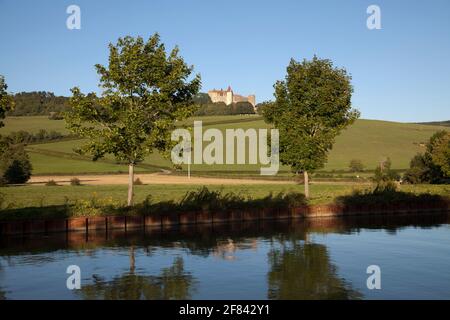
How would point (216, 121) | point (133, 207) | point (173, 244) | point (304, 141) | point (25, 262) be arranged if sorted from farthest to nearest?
point (216, 121) < point (304, 141) < point (133, 207) < point (173, 244) < point (25, 262)

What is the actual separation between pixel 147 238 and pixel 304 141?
20.9m

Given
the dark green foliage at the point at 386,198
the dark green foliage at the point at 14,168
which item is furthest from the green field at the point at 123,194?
the dark green foliage at the point at 14,168

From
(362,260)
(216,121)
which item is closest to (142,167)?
(216,121)

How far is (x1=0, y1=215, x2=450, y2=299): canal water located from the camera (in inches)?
808

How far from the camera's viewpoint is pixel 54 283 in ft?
71.6

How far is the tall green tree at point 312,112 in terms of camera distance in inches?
1918

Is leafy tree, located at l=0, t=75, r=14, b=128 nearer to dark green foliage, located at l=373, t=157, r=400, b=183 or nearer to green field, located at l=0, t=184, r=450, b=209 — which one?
green field, located at l=0, t=184, r=450, b=209

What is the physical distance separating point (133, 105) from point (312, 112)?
1835 centimetres

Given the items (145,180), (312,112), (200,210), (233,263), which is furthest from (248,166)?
(233,263)

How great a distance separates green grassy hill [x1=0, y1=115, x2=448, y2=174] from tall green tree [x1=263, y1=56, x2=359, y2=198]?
202ft

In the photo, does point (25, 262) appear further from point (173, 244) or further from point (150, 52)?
point (150, 52)

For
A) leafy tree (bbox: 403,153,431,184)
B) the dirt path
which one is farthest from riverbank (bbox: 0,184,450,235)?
the dirt path

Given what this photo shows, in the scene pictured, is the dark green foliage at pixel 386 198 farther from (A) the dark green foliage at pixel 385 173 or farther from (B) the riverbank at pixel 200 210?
(A) the dark green foliage at pixel 385 173

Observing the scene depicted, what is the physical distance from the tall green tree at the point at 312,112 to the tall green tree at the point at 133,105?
12.5m
